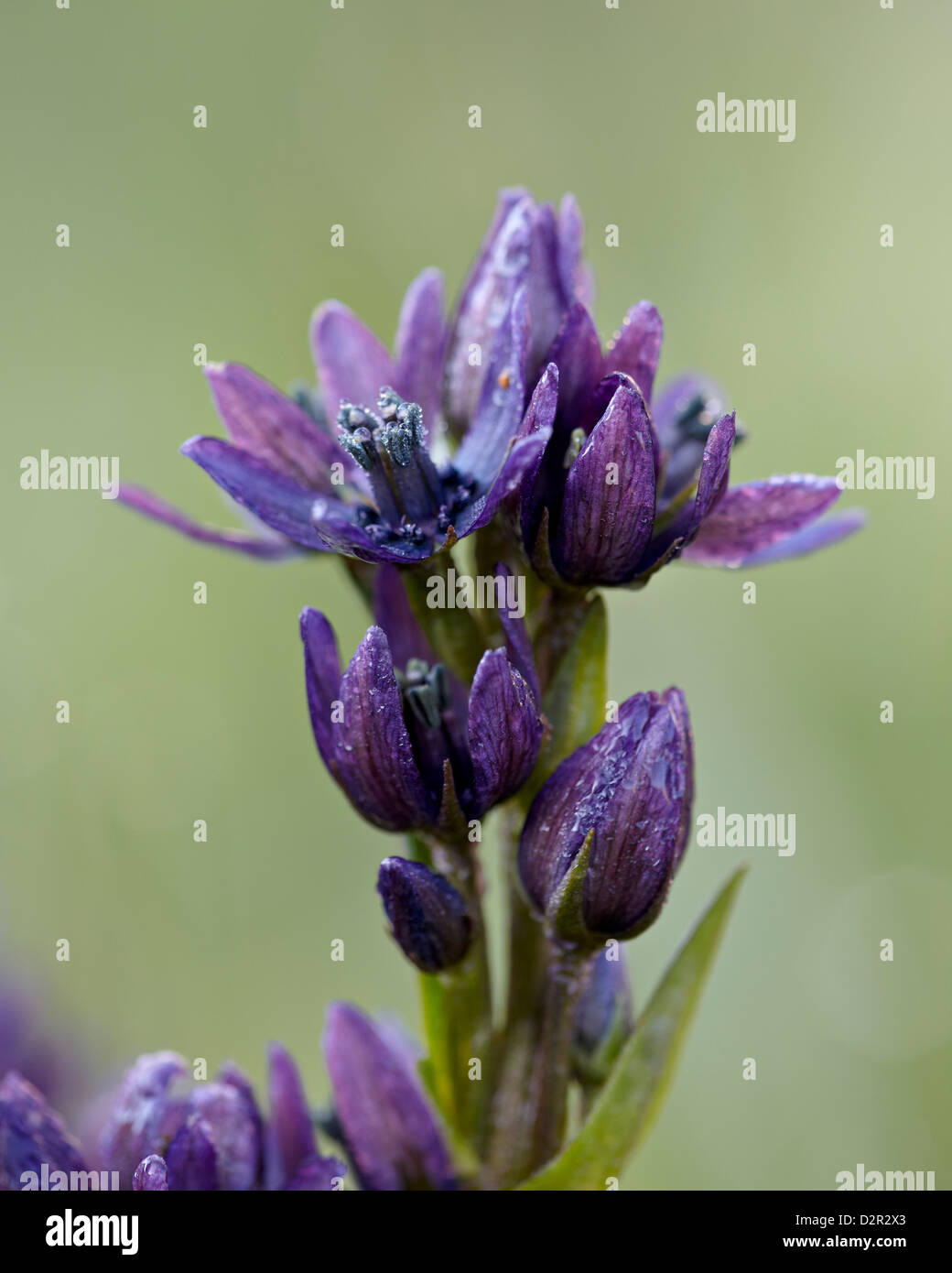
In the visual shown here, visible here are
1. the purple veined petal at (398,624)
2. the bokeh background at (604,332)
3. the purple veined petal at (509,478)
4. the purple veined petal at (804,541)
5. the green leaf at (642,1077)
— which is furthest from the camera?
the bokeh background at (604,332)

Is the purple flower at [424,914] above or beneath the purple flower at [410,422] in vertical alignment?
beneath

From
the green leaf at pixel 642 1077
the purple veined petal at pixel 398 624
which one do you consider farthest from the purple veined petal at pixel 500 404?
the green leaf at pixel 642 1077

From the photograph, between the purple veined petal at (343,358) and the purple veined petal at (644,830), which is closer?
the purple veined petal at (644,830)

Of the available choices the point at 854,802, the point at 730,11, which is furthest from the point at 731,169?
the point at 854,802

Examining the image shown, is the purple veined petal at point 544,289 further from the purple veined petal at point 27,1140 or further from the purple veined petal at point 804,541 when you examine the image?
the purple veined petal at point 27,1140

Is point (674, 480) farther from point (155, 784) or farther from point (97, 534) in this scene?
point (97, 534)

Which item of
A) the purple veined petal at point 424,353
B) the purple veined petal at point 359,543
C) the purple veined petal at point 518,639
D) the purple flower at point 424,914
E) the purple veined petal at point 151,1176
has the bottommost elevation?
the purple veined petal at point 151,1176

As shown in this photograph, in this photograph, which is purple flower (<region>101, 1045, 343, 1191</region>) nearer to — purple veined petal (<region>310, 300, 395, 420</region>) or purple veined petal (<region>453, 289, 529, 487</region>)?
purple veined petal (<region>453, 289, 529, 487</region>)
